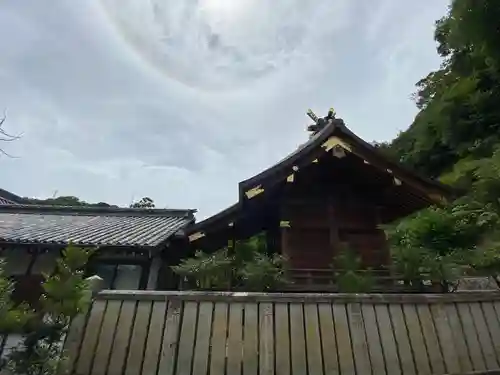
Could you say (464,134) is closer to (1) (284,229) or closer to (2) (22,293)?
(1) (284,229)

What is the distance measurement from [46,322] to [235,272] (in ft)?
10.6

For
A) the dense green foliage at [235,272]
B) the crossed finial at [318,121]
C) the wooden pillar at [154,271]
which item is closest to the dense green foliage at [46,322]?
the dense green foliage at [235,272]

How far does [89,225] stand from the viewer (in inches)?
433

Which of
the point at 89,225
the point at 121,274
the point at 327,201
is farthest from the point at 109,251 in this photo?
the point at 327,201

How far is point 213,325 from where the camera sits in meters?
4.36

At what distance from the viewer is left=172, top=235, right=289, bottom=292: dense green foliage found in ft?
19.6

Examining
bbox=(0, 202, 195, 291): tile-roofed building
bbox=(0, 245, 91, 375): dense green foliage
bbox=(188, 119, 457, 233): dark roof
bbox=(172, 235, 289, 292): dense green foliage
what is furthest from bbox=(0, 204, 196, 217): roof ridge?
bbox=(0, 245, 91, 375): dense green foliage

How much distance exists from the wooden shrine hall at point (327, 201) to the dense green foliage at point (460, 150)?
784 millimetres

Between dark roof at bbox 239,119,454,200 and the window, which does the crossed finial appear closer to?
dark roof at bbox 239,119,454,200

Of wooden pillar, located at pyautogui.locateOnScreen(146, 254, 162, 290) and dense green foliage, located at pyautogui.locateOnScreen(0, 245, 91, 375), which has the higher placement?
wooden pillar, located at pyautogui.locateOnScreen(146, 254, 162, 290)

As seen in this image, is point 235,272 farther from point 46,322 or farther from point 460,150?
point 460,150

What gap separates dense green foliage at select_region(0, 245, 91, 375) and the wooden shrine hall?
3643 millimetres

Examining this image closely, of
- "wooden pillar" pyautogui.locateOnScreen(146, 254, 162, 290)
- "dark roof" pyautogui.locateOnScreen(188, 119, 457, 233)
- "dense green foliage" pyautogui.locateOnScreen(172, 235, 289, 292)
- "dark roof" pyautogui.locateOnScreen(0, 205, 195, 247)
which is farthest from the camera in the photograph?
"dark roof" pyautogui.locateOnScreen(0, 205, 195, 247)

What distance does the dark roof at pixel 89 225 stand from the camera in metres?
7.99
